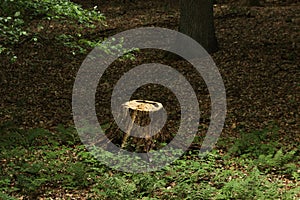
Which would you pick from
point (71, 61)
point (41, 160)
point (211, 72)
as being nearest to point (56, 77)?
point (71, 61)

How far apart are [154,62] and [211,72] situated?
5.96ft

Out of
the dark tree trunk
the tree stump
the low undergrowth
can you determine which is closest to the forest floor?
the dark tree trunk

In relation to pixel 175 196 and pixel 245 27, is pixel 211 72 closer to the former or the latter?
pixel 245 27

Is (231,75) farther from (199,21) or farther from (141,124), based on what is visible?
(141,124)

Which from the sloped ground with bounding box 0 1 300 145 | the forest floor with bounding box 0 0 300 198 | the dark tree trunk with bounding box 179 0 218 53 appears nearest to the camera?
the forest floor with bounding box 0 0 300 198

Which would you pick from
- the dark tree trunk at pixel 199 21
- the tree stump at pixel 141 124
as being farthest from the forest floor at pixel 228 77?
the tree stump at pixel 141 124

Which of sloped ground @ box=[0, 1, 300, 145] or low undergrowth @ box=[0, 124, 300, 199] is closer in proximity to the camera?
low undergrowth @ box=[0, 124, 300, 199]

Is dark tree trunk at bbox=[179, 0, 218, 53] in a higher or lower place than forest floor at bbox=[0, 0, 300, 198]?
higher

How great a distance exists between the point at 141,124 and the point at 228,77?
14.1 ft

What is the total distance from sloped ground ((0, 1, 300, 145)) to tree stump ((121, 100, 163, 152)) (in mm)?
1617

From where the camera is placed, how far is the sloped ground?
1014cm

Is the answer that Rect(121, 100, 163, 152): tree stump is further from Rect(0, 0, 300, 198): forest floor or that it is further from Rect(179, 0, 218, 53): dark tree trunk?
Rect(179, 0, 218, 53): dark tree trunk

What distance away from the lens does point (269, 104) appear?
1038 cm

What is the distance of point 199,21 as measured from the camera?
13180mm
